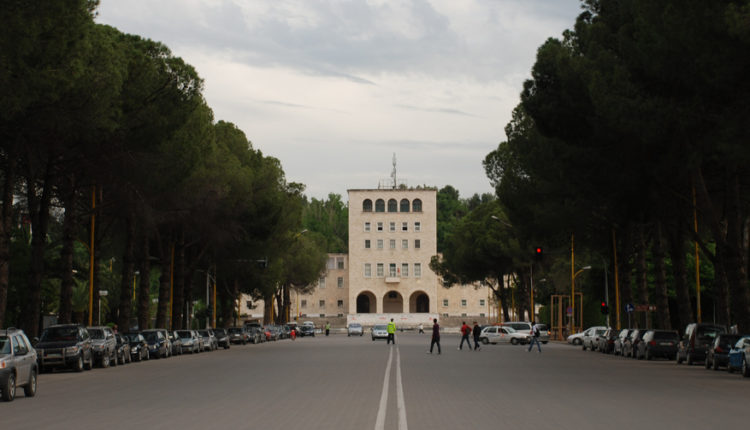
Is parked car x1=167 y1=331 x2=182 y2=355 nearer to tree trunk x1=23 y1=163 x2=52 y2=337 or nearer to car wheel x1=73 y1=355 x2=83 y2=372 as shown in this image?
tree trunk x1=23 y1=163 x2=52 y2=337

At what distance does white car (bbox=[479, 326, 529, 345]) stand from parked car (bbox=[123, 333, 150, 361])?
2909 cm

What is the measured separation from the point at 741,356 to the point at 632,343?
1656 cm

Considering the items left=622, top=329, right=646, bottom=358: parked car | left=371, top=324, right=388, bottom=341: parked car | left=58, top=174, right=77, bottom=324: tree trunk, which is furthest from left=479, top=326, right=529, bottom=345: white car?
left=58, top=174, right=77, bottom=324: tree trunk

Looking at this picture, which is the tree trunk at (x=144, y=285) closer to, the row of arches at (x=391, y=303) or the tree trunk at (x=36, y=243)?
the tree trunk at (x=36, y=243)

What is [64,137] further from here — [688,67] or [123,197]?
[688,67]

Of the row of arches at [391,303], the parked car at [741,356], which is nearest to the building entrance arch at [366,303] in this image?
the row of arches at [391,303]

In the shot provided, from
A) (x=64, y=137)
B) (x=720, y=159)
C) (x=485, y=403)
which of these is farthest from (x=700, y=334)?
(x=64, y=137)

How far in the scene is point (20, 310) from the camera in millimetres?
54062

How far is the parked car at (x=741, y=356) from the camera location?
2850cm

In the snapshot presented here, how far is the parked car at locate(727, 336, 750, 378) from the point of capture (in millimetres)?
28500

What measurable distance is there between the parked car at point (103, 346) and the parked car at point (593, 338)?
1067 inches

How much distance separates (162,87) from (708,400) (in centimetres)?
2309

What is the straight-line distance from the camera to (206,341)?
58688 millimetres

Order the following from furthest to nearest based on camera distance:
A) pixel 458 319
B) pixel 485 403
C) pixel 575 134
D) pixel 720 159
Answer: pixel 458 319 → pixel 575 134 → pixel 720 159 → pixel 485 403
